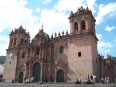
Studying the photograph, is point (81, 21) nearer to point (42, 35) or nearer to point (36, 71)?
point (42, 35)

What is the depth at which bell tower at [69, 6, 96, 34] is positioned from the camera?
2895 centimetres

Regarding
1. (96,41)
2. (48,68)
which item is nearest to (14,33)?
(48,68)

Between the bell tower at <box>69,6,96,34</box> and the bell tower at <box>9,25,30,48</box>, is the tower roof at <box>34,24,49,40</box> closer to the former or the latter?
the bell tower at <box>9,25,30,48</box>

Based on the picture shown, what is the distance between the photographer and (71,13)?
31.1 meters

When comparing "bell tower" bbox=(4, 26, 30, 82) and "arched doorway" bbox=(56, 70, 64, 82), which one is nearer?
"arched doorway" bbox=(56, 70, 64, 82)

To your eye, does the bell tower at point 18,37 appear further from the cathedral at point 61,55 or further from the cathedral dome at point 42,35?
the cathedral dome at point 42,35

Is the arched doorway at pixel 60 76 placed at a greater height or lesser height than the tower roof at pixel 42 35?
lesser

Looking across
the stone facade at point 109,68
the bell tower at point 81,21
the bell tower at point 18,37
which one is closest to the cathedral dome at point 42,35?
the bell tower at point 18,37

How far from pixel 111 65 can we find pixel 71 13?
14331 mm

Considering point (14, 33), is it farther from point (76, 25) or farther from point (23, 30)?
point (76, 25)

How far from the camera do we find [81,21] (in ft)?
97.7

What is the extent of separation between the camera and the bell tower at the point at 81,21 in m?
29.0

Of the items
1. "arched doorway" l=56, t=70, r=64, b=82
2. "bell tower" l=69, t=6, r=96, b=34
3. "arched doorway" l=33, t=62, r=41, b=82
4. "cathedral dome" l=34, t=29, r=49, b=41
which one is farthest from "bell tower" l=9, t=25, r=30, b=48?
"bell tower" l=69, t=6, r=96, b=34

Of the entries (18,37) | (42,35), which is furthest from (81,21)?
(18,37)
